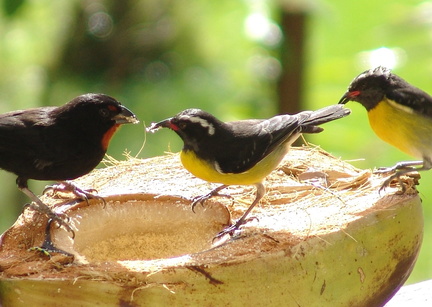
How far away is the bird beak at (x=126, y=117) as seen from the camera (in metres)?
4.14

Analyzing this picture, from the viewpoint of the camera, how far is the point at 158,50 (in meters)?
6.11

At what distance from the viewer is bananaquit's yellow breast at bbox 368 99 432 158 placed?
4664mm

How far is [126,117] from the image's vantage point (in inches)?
163

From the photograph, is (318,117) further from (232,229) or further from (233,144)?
(232,229)

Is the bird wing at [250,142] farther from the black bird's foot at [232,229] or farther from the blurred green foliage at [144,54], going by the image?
the blurred green foliage at [144,54]

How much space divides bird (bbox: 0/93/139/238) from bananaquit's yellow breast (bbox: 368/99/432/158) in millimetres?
1496

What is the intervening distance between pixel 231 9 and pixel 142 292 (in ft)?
11.4

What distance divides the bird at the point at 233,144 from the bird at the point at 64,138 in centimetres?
31

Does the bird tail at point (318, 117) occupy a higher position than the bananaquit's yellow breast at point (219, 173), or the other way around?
the bird tail at point (318, 117)

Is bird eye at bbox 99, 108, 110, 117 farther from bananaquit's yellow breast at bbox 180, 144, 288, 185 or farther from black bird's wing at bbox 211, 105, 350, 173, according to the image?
black bird's wing at bbox 211, 105, 350, 173

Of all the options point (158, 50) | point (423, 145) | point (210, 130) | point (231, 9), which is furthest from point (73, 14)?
point (423, 145)

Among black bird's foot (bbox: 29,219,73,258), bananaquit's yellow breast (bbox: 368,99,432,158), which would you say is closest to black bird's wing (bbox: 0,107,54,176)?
black bird's foot (bbox: 29,219,73,258)

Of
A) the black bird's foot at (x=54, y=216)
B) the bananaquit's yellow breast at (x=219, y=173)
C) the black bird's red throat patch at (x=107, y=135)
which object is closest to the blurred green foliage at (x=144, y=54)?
the black bird's red throat patch at (x=107, y=135)

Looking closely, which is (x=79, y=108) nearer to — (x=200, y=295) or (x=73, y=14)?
(x=200, y=295)
